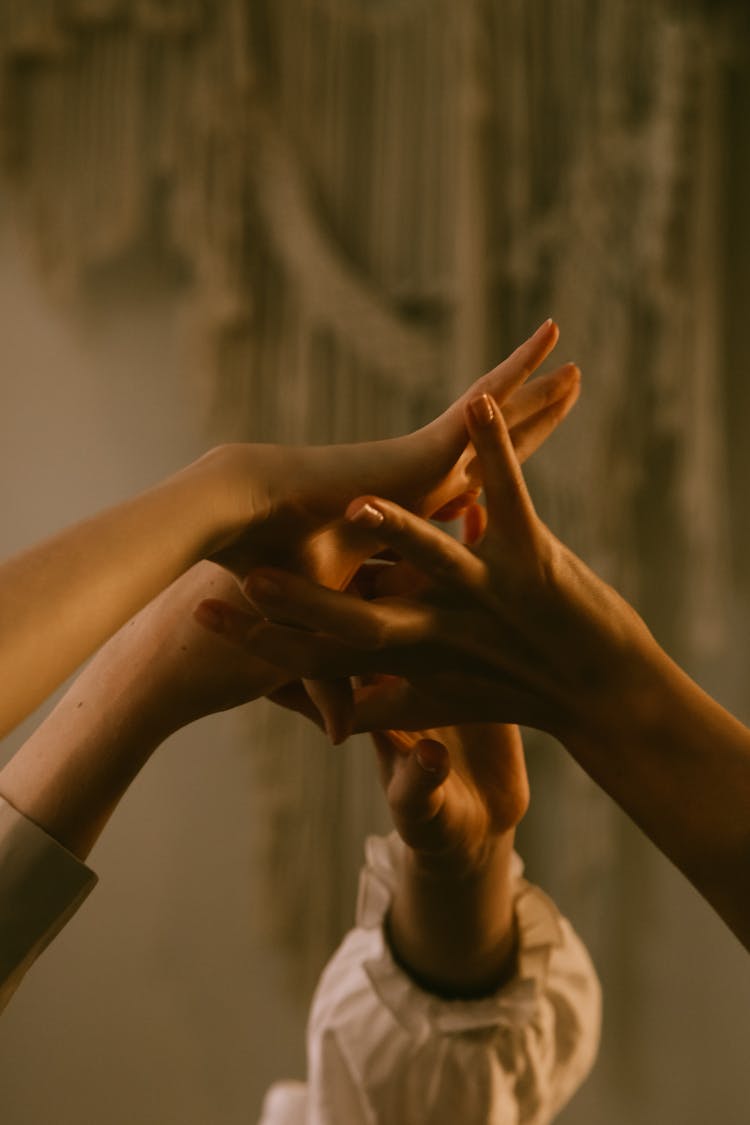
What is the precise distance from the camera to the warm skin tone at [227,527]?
1.48 feet

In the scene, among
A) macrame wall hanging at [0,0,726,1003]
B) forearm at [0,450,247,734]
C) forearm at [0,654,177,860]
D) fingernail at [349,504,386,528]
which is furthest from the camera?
macrame wall hanging at [0,0,726,1003]

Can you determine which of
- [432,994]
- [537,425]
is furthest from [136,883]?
[537,425]

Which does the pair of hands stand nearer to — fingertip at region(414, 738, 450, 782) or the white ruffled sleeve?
fingertip at region(414, 738, 450, 782)

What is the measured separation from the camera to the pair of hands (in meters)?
0.60

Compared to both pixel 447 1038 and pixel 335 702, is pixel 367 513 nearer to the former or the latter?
pixel 335 702

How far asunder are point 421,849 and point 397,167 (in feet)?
4.09

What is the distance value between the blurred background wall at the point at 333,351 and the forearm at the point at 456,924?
0.87 metres

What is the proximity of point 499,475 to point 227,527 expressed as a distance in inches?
5.3

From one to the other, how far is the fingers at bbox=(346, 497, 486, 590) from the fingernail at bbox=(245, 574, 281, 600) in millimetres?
47

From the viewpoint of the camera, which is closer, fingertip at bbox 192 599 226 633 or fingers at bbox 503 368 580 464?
fingertip at bbox 192 599 226 633

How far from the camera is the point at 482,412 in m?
0.59

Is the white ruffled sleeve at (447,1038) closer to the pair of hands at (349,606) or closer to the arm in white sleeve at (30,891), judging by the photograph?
the pair of hands at (349,606)

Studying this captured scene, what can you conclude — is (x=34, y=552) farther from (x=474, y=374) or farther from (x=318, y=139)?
(x=318, y=139)

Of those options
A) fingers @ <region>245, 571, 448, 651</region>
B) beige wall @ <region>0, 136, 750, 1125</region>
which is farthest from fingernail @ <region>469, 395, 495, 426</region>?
beige wall @ <region>0, 136, 750, 1125</region>
